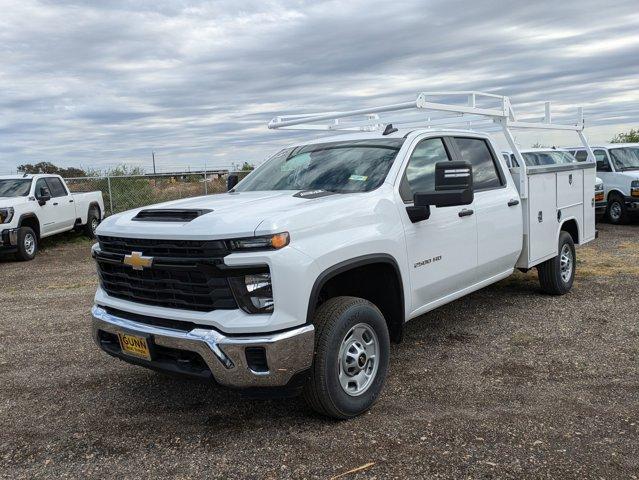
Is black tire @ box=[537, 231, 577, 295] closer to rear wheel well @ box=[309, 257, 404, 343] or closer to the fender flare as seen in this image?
rear wheel well @ box=[309, 257, 404, 343]

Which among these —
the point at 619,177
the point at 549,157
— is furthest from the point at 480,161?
the point at 619,177

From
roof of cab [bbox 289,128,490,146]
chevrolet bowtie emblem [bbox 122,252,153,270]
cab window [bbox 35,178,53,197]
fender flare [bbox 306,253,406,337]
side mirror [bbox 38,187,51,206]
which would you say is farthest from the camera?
cab window [bbox 35,178,53,197]

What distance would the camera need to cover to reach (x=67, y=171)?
2603 centimetres

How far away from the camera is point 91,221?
15.5m

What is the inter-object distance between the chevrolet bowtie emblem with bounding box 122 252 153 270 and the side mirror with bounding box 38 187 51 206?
406 inches

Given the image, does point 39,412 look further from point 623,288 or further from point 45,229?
point 45,229

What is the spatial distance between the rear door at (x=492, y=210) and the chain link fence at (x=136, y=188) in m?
13.4

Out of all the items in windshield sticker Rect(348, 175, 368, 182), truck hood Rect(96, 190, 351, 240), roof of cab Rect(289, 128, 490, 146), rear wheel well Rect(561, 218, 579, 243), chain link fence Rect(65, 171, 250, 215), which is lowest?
rear wheel well Rect(561, 218, 579, 243)

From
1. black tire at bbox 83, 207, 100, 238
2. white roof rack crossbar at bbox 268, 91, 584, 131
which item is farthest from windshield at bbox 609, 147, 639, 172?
black tire at bbox 83, 207, 100, 238

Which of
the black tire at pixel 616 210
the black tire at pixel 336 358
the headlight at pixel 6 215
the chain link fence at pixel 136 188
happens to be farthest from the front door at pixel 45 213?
the black tire at pixel 616 210

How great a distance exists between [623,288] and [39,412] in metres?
6.64

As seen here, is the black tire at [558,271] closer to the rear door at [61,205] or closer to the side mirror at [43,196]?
the side mirror at [43,196]

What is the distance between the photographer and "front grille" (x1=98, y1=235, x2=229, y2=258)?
3482mm

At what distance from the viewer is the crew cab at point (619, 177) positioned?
13.9 metres
